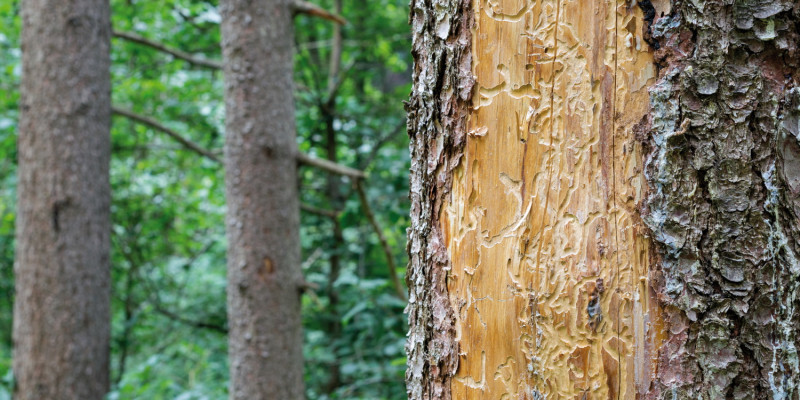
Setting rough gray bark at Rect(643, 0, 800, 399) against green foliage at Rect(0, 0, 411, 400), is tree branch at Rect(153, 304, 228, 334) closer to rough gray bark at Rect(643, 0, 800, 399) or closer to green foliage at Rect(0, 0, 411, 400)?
green foliage at Rect(0, 0, 411, 400)

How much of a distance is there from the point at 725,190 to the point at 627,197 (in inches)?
5.6

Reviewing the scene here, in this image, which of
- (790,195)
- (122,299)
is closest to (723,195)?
(790,195)

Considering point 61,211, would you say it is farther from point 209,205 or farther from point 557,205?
point 557,205

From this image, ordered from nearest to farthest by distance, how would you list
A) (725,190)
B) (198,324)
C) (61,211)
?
(725,190) < (61,211) < (198,324)

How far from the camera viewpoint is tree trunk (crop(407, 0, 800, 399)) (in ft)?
2.89

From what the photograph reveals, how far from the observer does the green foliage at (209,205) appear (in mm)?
3904

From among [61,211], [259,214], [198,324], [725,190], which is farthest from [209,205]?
[725,190]

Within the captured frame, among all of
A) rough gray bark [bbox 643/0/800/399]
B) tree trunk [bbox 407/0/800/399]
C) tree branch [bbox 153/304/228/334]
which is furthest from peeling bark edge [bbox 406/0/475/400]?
tree branch [bbox 153/304/228/334]

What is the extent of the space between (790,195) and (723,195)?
0.12m

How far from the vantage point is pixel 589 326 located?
36.7 inches

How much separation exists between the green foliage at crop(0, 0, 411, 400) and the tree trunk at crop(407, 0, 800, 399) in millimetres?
2552

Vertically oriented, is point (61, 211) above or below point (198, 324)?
above

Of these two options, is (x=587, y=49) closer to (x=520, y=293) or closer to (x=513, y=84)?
(x=513, y=84)

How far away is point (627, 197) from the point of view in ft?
2.99
